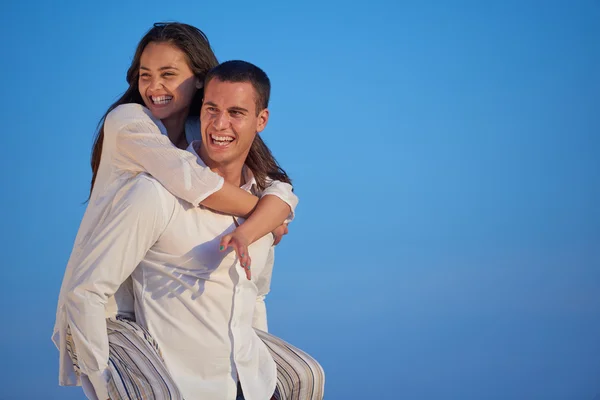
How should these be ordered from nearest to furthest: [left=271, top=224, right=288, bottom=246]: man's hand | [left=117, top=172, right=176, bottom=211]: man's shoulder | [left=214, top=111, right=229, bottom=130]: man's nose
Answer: [left=117, top=172, right=176, bottom=211]: man's shoulder → [left=214, top=111, right=229, bottom=130]: man's nose → [left=271, top=224, right=288, bottom=246]: man's hand

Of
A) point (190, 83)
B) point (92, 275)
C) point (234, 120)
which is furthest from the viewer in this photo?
point (190, 83)

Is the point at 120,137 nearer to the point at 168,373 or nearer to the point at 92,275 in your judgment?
the point at 92,275

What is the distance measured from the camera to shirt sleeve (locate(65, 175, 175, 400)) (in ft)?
7.06

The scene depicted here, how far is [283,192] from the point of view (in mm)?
2656

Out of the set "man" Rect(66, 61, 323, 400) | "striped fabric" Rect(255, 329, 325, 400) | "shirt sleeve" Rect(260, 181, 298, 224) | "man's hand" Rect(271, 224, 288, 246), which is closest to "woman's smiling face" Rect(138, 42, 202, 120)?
"man" Rect(66, 61, 323, 400)

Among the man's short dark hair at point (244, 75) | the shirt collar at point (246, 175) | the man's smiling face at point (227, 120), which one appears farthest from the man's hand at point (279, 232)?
the man's short dark hair at point (244, 75)

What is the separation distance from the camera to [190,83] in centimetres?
283

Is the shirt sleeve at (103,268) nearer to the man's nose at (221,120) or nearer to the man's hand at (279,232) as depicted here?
the man's nose at (221,120)

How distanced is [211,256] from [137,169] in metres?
0.37

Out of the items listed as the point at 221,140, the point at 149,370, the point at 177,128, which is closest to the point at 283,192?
the point at 221,140

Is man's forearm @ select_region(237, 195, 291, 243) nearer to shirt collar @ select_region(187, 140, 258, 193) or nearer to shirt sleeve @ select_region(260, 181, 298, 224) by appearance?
shirt sleeve @ select_region(260, 181, 298, 224)

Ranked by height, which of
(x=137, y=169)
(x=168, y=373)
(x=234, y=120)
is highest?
(x=234, y=120)

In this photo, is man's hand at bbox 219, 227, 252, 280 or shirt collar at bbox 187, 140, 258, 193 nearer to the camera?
man's hand at bbox 219, 227, 252, 280

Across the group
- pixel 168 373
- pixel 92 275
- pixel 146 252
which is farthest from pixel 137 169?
pixel 168 373
